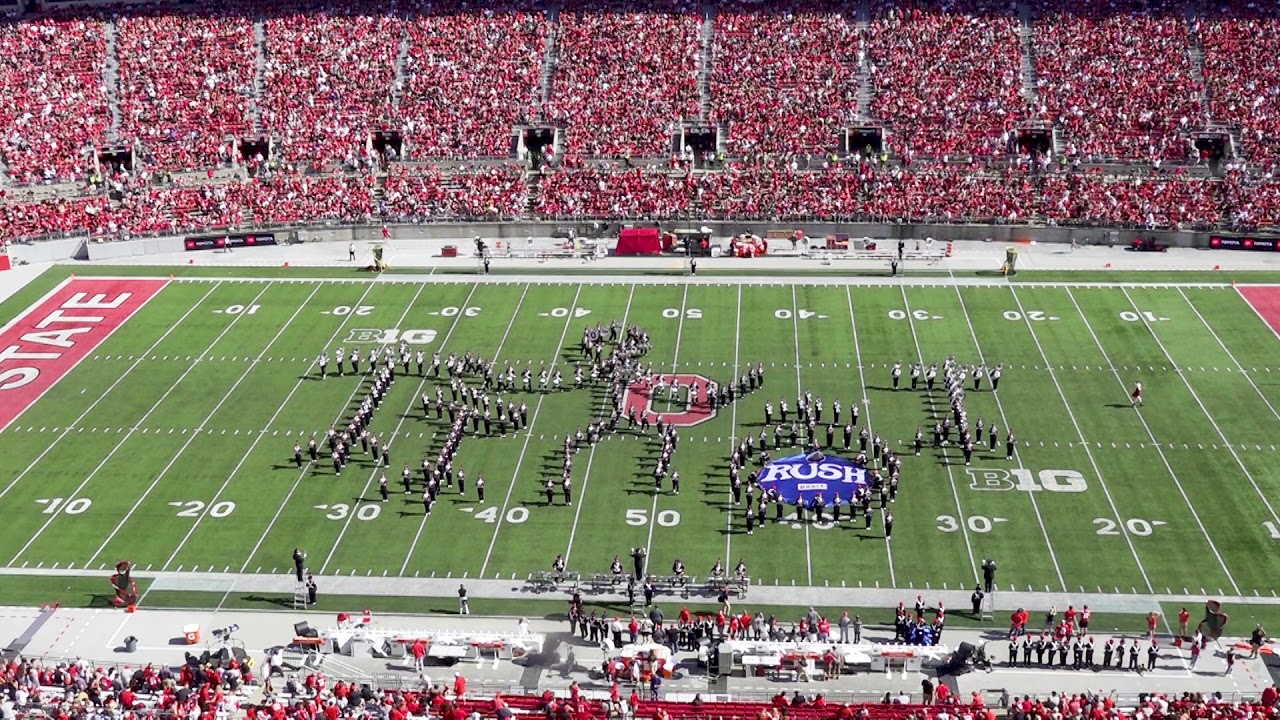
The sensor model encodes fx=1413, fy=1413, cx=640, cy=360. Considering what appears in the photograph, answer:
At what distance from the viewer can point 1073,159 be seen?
204ft

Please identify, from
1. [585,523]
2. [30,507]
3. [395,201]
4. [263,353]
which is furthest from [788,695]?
[395,201]

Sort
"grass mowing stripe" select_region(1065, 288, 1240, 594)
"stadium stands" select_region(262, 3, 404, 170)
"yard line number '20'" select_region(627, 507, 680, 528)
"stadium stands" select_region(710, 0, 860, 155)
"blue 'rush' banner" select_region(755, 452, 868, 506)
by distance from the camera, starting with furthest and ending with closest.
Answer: "stadium stands" select_region(262, 3, 404, 170) < "stadium stands" select_region(710, 0, 860, 155) < "blue 'rush' banner" select_region(755, 452, 868, 506) < "yard line number '20'" select_region(627, 507, 680, 528) < "grass mowing stripe" select_region(1065, 288, 1240, 594)

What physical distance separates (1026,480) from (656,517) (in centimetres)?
967

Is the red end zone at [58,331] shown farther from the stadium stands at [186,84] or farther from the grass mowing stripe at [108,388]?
the stadium stands at [186,84]

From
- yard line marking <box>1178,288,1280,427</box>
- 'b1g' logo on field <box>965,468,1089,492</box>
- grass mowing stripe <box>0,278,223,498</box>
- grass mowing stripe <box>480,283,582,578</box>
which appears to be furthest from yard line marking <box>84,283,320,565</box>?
yard line marking <box>1178,288,1280,427</box>

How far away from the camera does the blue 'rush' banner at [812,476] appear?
35.9 m

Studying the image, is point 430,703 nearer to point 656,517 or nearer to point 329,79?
point 656,517

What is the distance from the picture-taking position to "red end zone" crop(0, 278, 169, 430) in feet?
142

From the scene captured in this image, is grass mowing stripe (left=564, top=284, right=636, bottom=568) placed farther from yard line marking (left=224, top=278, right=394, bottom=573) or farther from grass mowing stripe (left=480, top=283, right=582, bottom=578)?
yard line marking (left=224, top=278, right=394, bottom=573)

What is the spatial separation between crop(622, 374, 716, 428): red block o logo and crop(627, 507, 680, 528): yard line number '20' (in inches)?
202

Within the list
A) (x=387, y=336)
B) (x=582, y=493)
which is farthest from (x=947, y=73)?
(x=582, y=493)

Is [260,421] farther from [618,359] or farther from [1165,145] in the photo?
[1165,145]

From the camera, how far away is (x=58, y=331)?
1882 inches

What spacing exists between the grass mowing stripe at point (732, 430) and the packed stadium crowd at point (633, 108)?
11499 millimetres
